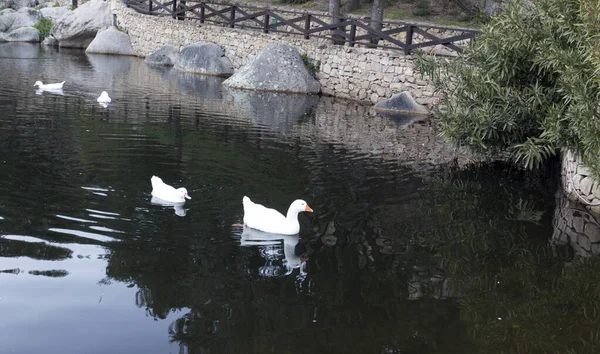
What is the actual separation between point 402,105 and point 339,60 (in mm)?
3263

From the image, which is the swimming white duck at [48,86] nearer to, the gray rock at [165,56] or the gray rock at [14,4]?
the gray rock at [165,56]

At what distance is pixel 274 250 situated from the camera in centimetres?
872

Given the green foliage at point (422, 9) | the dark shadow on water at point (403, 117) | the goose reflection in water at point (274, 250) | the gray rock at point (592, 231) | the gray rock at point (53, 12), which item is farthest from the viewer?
the gray rock at point (53, 12)

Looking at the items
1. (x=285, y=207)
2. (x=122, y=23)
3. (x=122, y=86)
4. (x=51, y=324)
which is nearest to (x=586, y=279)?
(x=285, y=207)

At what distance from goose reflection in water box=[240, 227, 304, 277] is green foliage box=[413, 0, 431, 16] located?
20.4 meters

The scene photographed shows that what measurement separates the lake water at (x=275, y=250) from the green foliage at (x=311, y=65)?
9.04m

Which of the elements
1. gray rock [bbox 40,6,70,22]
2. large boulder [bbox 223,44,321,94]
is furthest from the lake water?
gray rock [bbox 40,6,70,22]

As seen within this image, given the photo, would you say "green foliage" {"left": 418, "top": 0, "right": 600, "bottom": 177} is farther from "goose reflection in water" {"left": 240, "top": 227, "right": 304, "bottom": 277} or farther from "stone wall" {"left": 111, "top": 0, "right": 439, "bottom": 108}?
"stone wall" {"left": 111, "top": 0, "right": 439, "bottom": 108}

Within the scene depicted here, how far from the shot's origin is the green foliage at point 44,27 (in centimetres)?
3575

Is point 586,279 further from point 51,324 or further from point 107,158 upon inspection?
point 107,158

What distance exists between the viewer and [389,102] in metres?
21.3

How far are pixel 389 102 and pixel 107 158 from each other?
1107 cm

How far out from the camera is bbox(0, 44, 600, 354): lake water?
6.66 metres

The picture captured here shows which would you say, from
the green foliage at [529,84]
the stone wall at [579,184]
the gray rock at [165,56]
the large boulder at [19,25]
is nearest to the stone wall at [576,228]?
the stone wall at [579,184]
